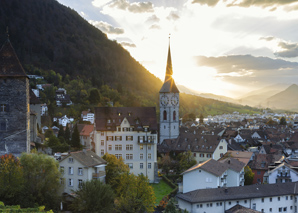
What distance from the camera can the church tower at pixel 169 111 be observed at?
94.2 m

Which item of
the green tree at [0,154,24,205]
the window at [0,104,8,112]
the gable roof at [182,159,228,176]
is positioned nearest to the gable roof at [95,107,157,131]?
the gable roof at [182,159,228,176]

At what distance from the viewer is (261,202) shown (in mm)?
48438

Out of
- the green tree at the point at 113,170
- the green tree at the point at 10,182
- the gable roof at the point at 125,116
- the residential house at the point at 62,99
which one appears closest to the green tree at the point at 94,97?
A: the residential house at the point at 62,99

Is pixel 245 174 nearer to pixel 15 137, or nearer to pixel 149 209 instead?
pixel 149 209

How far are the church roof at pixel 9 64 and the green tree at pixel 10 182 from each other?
1186 cm

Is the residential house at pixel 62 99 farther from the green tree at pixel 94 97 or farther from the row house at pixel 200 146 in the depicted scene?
the row house at pixel 200 146

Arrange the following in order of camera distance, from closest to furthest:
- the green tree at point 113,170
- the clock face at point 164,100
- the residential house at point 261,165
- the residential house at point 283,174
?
the green tree at point 113,170 → the residential house at point 283,174 → the residential house at point 261,165 → the clock face at point 164,100

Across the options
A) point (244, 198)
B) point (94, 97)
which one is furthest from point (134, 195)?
point (94, 97)

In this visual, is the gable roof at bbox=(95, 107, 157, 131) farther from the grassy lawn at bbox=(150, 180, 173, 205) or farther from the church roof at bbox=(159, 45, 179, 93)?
the church roof at bbox=(159, 45, 179, 93)

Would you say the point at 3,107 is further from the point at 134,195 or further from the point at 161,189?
the point at 161,189

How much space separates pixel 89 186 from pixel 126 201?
5.14 m

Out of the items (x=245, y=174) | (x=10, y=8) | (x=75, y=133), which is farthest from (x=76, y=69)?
(x=245, y=174)

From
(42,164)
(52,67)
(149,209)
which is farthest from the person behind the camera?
(52,67)

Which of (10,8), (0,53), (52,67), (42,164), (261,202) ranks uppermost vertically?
(10,8)
